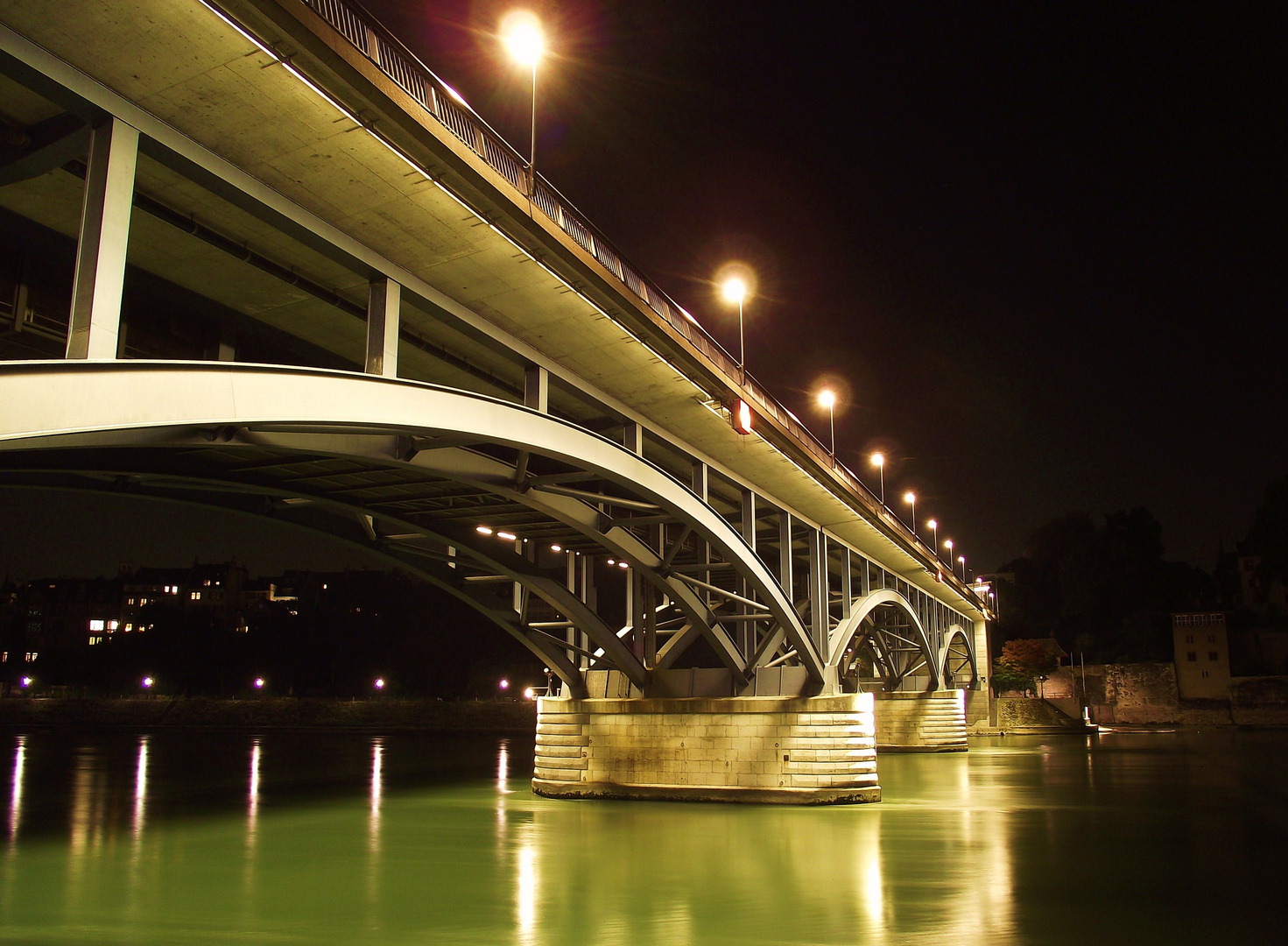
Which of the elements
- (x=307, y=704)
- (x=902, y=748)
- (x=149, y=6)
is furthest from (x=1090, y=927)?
(x=307, y=704)

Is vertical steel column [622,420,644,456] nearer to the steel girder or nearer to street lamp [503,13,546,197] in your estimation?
the steel girder

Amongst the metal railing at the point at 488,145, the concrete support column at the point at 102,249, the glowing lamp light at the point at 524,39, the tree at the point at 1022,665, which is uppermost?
the glowing lamp light at the point at 524,39

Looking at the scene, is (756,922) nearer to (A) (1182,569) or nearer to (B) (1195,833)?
(B) (1195,833)

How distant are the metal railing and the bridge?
0.14 feet

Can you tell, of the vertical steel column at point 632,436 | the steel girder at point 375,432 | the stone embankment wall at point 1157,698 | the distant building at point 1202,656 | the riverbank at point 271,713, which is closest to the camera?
the steel girder at point 375,432

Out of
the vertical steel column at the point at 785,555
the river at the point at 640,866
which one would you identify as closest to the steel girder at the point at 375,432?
the vertical steel column at the point at 785,555

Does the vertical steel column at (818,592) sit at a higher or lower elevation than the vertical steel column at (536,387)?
lower

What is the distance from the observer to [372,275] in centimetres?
1088

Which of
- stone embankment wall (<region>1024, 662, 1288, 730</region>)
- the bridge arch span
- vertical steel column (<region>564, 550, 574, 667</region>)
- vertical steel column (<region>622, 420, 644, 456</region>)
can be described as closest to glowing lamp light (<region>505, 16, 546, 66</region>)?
vertical steel column (<region>622, 420, 644, 456</region>)

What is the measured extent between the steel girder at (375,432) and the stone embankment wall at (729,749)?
1377 mm

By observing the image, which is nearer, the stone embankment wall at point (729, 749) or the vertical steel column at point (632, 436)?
the vertical steel column at point (632, 436)

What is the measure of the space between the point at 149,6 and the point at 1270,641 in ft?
289

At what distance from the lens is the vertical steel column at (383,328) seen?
10.2 meters

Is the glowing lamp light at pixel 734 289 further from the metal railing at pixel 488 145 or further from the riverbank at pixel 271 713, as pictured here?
the riverbank at pixel 271 713
